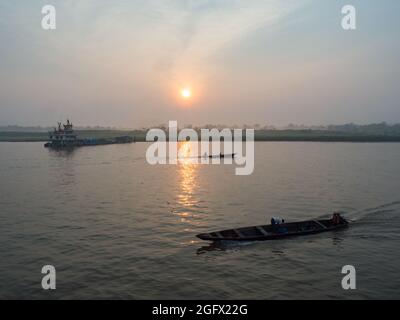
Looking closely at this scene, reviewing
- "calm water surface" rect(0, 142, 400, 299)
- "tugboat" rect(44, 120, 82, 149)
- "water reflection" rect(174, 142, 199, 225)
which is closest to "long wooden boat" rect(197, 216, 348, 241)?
"calm water surface" rect(0, 142, 400, 299)

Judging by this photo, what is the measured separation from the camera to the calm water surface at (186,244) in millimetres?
21469

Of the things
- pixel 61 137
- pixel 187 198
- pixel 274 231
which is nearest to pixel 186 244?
pixel 274 231

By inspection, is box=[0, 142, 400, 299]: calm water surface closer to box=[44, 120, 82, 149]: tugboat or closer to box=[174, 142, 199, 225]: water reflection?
box=[174, 142, 199, 225]: water reflection

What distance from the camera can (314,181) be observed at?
207ft

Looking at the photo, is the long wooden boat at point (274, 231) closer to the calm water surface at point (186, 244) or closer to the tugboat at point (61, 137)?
the calm water surface at point (186, 244)

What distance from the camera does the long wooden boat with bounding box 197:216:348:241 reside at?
93.7 ft

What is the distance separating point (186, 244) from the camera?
2873 centimetres

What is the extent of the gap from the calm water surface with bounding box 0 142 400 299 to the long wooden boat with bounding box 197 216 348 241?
677 mm

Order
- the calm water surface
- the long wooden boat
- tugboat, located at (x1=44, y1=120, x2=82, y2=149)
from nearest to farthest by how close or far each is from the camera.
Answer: the calm water surface < the long wooden boat < tugboat, located at (x1=44, y1=120, x2=82, y2=149)
